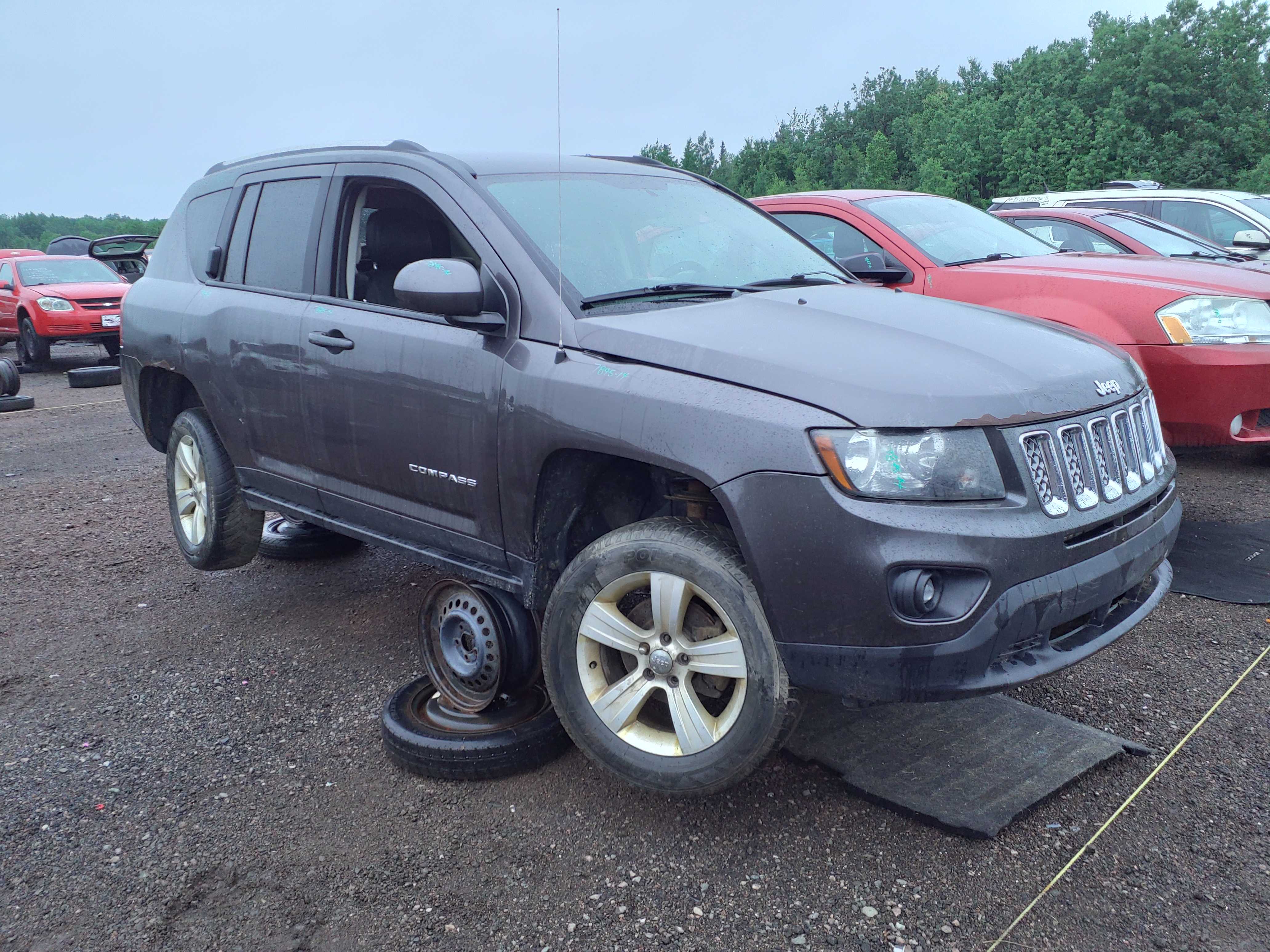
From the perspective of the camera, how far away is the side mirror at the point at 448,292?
3.03 metres

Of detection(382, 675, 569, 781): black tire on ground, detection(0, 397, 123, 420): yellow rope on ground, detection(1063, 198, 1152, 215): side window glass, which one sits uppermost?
detection(1063, 198, 1152, 215): side window glass

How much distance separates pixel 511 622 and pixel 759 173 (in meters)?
75.3

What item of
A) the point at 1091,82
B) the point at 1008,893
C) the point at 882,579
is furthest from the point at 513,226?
the point at 1091,82

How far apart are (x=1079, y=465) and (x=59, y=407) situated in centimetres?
1156

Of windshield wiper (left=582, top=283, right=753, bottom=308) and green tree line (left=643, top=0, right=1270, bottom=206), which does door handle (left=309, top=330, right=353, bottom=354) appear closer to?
windshield wiper (left=582, top=283, right=753, bottom=308)

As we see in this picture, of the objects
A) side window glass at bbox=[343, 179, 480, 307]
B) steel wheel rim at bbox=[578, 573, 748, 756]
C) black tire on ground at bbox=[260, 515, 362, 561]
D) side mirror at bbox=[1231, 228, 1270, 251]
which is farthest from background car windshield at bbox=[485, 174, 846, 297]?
side mirror at bbox=[1231, 228, 1270, 251]

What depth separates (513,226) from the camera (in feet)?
10.7

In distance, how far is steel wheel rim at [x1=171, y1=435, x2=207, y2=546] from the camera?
15.2 ft

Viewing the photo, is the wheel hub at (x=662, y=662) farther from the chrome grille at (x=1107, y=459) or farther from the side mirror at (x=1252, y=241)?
the side mirror at (x=1252, y=241)

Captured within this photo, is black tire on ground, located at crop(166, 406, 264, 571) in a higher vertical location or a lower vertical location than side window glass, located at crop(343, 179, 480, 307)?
lower

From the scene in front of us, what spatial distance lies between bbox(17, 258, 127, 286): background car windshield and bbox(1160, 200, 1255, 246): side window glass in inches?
569

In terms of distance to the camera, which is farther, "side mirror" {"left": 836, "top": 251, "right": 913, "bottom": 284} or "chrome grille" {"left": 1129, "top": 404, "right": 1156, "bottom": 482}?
"side mirror" {"left": 836, "top": 251, "right": 913, "bottom": 284}

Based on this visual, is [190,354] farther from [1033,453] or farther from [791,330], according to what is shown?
[1033,453]

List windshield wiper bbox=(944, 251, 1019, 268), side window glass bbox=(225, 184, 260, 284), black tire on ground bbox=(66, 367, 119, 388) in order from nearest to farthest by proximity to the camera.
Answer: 1. side window glass bbox=(225, 184, 260, 284)
2. windshield wiper bbox=(944, 251, 1019, 268)
3. black tire on ground bbox=(66, 367, 119, 388)
